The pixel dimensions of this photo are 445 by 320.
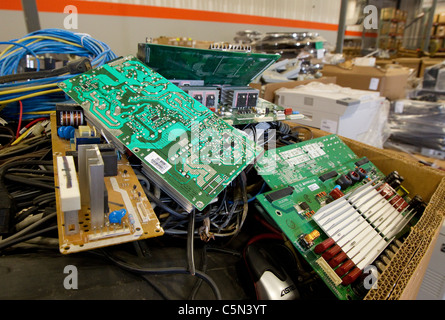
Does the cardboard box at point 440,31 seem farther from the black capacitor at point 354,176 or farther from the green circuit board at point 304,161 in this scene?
the black capacitor at point 354,176

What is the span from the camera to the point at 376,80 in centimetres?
247

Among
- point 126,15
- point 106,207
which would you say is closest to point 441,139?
point 106,207

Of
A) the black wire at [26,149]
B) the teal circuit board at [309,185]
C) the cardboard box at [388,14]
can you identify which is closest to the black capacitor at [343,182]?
the teal circuit board at [309,185]

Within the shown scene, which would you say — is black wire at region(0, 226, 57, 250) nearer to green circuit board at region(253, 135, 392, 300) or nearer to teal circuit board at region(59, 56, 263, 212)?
teal circuit board at region(59, 56, 263, 212)

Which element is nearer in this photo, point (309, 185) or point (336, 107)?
point (309, 185)

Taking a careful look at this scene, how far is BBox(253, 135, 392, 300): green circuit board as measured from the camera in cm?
79

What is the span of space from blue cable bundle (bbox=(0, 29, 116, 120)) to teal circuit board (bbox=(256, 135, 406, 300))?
90 cm

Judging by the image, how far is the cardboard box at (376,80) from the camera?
2.47 metres

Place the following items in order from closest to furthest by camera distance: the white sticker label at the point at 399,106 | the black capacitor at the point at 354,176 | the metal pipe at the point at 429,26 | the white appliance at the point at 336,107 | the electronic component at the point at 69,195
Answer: the electronic component at the point at 69,195 < the black capacitor at the point at 354,176 < the white appliance at the point at 336,107 < the white sticker label at the point at 399,106 < the metal pipe at the point at 429,26

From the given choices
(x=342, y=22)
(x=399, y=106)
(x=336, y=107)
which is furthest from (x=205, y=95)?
(x=342, y=22)

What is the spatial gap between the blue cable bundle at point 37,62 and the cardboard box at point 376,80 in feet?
7.39

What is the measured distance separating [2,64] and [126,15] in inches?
77.7

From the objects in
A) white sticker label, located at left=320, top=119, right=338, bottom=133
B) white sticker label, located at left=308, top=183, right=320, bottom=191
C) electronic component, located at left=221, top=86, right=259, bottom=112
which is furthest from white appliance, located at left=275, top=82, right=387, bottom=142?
white sticker label, located at left=308, top=183, right=320, bottom=191

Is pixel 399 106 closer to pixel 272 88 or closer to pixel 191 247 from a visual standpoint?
pixel 272 88
